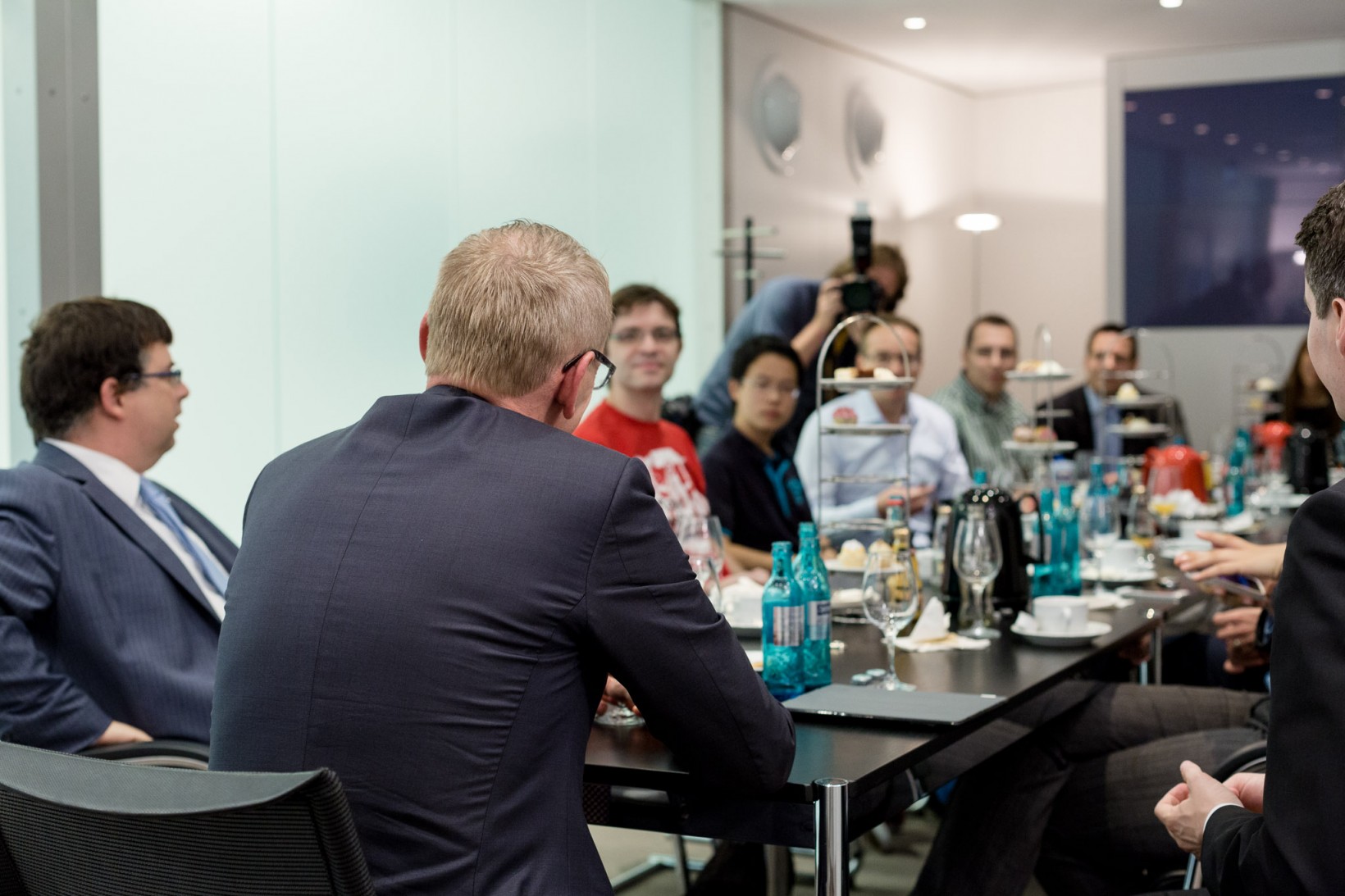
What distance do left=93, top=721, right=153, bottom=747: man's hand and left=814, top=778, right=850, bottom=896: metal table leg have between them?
113cm

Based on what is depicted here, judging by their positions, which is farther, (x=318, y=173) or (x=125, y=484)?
(x=318, y=173)

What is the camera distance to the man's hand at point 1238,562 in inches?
97.3

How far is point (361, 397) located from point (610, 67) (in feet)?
6.81

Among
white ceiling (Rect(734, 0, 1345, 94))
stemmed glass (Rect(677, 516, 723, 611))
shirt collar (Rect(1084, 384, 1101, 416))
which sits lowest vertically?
stemmed glass (Rect(677, 516, 723, 611))

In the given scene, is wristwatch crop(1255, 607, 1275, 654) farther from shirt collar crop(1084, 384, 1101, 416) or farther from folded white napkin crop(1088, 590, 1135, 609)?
shirt collar crop(1084, 384, 1101, 416)

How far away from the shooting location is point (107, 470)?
2.30m

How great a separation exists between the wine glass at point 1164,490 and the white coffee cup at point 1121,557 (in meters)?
1.06

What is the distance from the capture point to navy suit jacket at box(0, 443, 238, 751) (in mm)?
2018

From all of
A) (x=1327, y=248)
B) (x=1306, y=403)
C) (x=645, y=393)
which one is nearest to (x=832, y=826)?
(x=1327, y=248)

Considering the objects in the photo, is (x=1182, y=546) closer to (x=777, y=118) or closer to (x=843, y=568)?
(x=843, y=568)

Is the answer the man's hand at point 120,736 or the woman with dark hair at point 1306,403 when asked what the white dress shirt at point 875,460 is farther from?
the woman with dark hair at point 1306,403

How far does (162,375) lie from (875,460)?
237 centimetres

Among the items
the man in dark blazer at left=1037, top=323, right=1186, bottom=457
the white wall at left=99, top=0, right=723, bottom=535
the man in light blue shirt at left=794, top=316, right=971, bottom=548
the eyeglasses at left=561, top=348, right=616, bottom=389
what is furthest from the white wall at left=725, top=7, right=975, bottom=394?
the eyeglasses at left=561, top=348, right=616, bottom=389

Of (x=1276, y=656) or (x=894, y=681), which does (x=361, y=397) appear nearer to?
(x=894, y=681)
